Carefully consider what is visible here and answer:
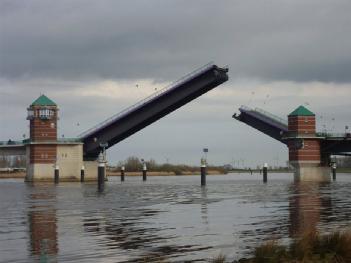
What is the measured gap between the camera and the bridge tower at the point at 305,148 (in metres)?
63.0

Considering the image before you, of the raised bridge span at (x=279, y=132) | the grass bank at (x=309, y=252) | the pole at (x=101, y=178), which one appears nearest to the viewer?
the grass bank at (x=309, y=252)

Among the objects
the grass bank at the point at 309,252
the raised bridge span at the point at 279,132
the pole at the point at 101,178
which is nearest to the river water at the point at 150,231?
the grass bank at the point at 309,252

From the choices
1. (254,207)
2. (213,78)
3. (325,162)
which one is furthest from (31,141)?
(254,207)

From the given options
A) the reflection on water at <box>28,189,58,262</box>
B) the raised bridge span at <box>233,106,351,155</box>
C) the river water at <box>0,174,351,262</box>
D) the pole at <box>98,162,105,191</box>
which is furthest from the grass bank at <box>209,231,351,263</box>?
the raised bridge span at <box>233,106,351,155</box>

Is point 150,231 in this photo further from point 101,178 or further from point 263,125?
point 263,125

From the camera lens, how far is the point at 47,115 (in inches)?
2534

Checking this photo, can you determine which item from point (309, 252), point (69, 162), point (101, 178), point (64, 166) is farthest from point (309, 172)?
point (309, 252)

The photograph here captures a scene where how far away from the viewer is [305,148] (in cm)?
6328

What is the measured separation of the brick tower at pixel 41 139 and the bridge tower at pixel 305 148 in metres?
24.4

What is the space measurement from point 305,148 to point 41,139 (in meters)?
27.2

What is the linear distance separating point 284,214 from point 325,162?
48642 millimetres

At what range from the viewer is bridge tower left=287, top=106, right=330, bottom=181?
63.0 metres

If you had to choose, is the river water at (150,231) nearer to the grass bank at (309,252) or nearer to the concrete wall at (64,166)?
the grass bank at (309,252)

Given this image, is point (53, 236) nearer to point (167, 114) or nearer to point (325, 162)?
point (167, 114)
